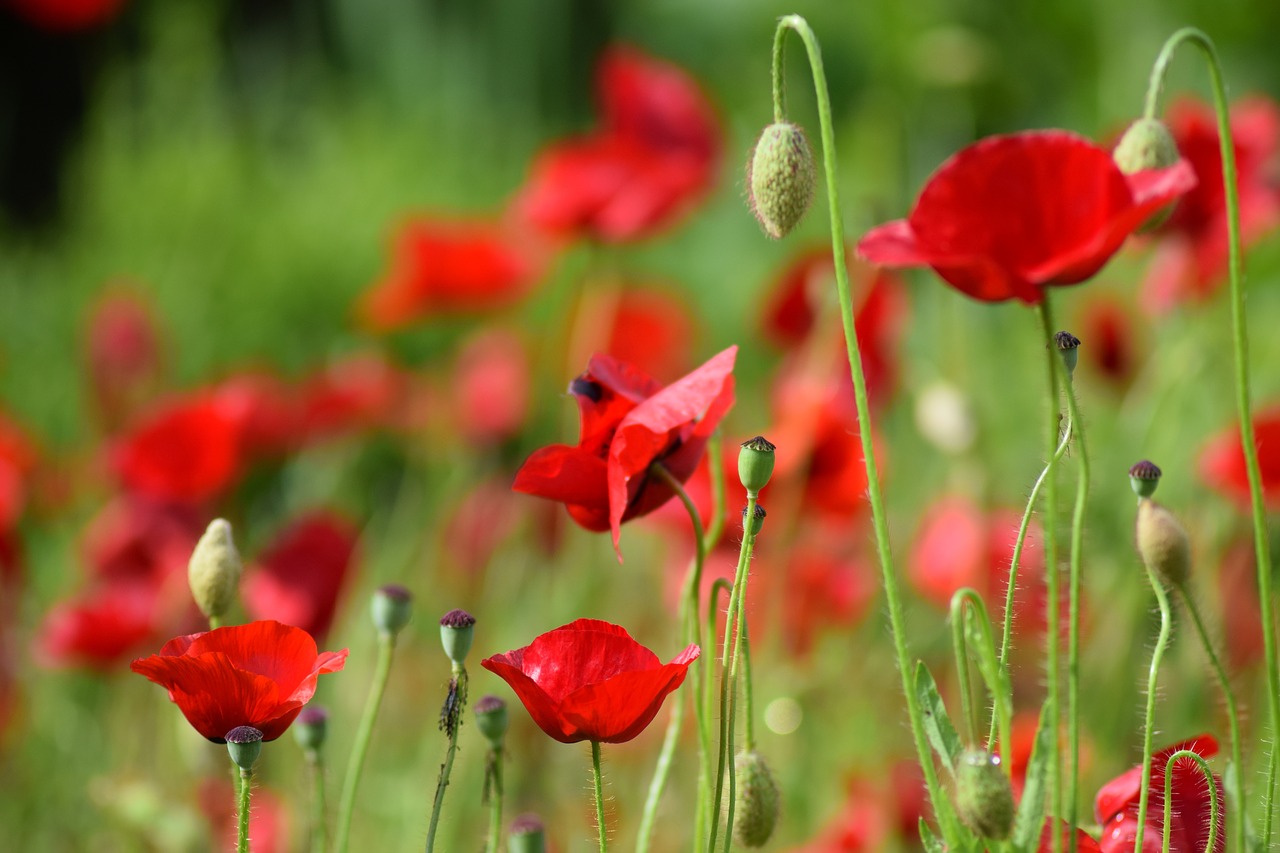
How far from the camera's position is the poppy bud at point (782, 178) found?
0.67 meters

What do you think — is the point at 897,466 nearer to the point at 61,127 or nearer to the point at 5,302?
the point at 5,302

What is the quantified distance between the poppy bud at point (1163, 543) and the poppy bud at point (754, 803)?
0.21 m

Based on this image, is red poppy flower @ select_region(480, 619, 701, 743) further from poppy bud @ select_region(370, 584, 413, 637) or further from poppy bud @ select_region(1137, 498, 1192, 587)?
poppy bud @ select_region(1137, 498, 1192, 587)

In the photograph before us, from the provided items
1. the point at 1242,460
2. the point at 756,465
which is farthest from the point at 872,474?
the point at 1242,460

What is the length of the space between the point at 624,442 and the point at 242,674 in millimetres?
195

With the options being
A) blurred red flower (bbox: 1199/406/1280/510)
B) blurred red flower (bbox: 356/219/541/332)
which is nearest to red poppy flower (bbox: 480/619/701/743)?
blurred red flower (bbox: 1199/406/1280/510)

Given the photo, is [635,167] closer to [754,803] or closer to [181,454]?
[181,454]

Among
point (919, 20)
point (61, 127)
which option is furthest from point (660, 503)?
point (61, 127)

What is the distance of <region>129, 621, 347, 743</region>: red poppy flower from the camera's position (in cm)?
60

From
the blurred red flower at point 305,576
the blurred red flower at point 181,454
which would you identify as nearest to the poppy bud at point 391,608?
the blurred red flower at point 305,576

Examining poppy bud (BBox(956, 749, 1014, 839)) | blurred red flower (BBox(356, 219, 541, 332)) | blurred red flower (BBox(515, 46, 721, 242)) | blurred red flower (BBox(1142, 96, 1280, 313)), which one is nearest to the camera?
poppy bud (BBox(956, 749, 1014, 839))

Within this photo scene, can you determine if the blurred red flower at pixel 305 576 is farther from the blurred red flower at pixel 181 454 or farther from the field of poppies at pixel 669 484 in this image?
the blurred red flower at pixel 181 454

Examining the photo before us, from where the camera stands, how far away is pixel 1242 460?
47.3 inches

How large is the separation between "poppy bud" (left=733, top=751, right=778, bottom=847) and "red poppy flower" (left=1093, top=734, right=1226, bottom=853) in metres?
0.16
